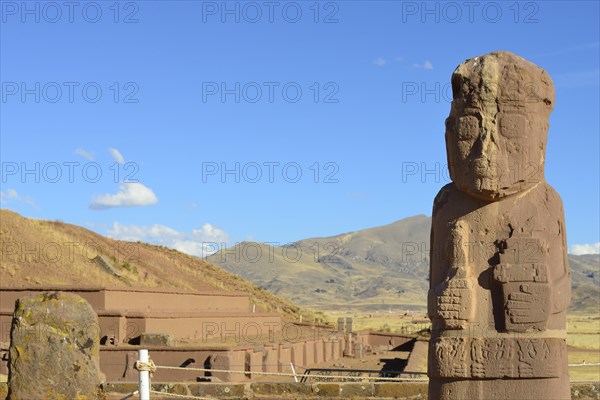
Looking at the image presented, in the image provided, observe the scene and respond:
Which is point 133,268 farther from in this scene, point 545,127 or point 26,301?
point 545,127

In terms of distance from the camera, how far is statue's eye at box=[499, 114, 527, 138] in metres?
7.62

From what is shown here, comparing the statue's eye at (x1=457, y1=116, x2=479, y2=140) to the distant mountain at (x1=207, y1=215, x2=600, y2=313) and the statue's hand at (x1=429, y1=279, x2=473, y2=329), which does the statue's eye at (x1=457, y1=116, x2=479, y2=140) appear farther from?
the distant mountain at (x1=207, y1=215, x2=600, y2=313)

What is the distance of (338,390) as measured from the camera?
538 inches

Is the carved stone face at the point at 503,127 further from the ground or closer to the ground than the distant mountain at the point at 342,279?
closer to the ground

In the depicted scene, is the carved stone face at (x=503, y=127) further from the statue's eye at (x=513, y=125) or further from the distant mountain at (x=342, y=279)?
the distant mountain at (x=342, y=279)

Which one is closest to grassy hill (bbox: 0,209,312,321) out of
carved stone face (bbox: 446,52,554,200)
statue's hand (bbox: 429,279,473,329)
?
statue's hand (bbox: 429,279,473,329)

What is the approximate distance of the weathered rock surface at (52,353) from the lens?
900 cm

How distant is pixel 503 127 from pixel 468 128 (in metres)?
0.32

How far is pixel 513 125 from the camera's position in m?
7.62

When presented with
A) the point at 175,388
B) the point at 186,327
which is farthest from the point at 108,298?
the point at 175,388

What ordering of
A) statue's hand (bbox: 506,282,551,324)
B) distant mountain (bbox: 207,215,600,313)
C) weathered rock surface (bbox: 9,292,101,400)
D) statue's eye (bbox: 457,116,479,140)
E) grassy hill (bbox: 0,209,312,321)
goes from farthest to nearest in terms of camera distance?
1. distant mountain (bbox: 207,215,600,313)
2. grassy hill (bbox: 0,209,312,321)
3. weathered rock surface (bbox: 9,292,101,400)
4. statue's eye (bbox: 457,116,479,140)
5. statue's hand (bbox: 506,282,551,324)

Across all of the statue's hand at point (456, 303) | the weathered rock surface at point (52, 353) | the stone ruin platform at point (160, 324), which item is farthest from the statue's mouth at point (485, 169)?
the stone ruin platform at point (160, 324)

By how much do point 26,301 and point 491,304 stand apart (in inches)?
200

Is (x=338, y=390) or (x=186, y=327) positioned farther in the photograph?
(x=186, y=327)
